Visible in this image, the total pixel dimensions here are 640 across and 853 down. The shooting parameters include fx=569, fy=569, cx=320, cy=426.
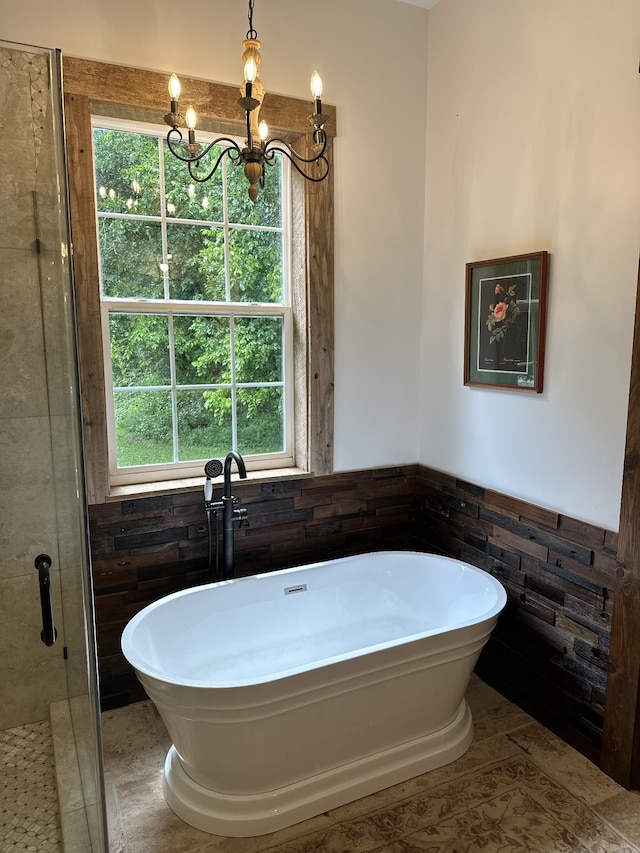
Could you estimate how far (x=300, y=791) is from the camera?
1957 mm

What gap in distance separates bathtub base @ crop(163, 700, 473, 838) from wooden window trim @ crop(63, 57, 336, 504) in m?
1.17

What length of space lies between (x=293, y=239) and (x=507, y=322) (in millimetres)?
1096

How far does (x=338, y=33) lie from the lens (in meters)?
2.62

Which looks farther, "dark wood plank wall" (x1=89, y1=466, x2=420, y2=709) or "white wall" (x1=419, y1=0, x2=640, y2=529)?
"dark wood plank wall" (x1=89, y1=466, x2=420, y2=709)

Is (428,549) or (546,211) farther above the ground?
(546,211)

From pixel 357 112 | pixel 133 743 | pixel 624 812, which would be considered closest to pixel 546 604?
pixel 624 812

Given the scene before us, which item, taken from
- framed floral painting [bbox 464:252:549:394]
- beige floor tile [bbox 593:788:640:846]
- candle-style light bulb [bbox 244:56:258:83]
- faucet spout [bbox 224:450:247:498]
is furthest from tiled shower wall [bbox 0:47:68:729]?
beige floor tile [bbox 593:788:640:846]

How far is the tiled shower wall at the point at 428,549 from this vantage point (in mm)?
2229

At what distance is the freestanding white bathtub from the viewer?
1.82m

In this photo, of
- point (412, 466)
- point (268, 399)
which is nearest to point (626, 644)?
point (412, 466)

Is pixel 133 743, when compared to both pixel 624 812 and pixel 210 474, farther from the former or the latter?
pixel 624 812

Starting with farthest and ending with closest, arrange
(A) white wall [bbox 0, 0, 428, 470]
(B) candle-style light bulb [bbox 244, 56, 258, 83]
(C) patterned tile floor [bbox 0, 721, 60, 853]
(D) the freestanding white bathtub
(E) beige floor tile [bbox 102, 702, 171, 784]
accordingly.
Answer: (A) white wall [bbox 0, 0, 428, 470], (E) beige floor tile [bbox 102, 702, 171, 784], (D) the freestanding white bathtub, (C) patterned tile floor [bbox 0, 721, 60, 853], (B) candle-style light bulb [bbox 244, 56, 258, 83]

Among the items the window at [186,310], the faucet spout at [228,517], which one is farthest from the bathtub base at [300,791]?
the window at [186,310]

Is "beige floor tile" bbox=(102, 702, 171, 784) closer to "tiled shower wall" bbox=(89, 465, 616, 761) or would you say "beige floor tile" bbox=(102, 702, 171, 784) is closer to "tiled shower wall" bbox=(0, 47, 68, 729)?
"tiled shower wall" bbox=(89, 465, 616, 761)
